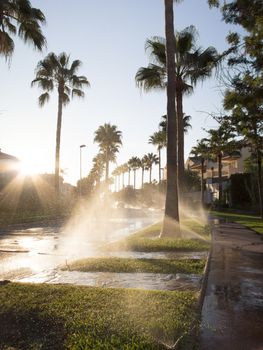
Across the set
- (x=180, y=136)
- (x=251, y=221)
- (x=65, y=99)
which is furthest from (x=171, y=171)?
(x=65, y=99)

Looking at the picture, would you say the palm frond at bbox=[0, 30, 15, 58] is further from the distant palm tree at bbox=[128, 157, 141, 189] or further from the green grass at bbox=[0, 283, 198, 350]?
the distant palm tree at bbox=[128, 157, 141, 189]

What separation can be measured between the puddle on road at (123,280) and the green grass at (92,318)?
790 millimetres

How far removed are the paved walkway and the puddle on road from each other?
480mm

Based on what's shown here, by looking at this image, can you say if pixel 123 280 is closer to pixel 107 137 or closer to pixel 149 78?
pixel 149 78

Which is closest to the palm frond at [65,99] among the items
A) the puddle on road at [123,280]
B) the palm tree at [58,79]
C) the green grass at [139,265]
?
the palm tree at [58,79]

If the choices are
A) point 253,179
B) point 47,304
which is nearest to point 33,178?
point 253,179

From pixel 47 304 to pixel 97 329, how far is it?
1.37 m

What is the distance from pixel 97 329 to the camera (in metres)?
5.04

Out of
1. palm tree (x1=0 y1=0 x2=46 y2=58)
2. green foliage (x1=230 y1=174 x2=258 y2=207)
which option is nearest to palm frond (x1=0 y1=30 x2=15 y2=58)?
palm tree (x1=0 y1=0 x2=46 y2=58)

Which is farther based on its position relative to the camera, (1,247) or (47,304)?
(1,247)

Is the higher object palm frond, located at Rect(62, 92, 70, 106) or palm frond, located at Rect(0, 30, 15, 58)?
palm frond, located at Rect(62, 92, 70, 106)

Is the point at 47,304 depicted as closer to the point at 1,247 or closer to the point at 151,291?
the point at 151,291

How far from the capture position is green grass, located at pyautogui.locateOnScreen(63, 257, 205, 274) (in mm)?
9398

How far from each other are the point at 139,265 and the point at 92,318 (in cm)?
455
